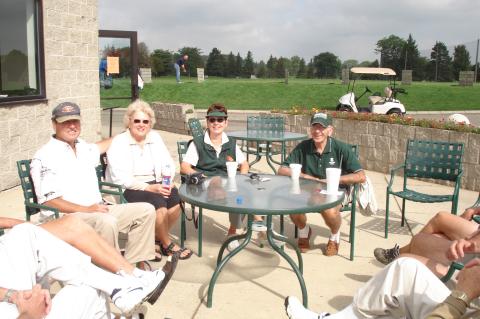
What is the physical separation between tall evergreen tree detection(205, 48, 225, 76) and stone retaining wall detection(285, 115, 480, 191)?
201ft

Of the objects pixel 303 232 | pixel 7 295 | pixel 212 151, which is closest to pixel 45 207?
pixel 7 295

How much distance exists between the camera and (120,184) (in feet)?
13.4

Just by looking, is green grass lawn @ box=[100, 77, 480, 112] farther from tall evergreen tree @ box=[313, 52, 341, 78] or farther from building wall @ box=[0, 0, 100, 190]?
tall evergreen tree @ box=[313, 52, 341, 78]

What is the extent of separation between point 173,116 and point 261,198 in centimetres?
984

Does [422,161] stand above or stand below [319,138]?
below

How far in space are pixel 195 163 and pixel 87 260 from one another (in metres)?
2.06

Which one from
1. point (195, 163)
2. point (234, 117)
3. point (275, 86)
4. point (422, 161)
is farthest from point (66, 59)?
point (275, 86)

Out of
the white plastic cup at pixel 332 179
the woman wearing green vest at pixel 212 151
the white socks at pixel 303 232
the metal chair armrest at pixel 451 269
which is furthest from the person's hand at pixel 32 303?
the white socks at pixel 303 232

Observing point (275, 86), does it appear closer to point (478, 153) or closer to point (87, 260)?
point (478, 153)

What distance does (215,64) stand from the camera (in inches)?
2741

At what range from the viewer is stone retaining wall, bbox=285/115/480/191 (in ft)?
22.1

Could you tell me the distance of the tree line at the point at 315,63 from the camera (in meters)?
55.9

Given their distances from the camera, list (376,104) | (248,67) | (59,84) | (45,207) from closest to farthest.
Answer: (45,207), (59,84), (376,104), (248,67)

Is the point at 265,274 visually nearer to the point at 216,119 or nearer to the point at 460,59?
the point at 216,119
